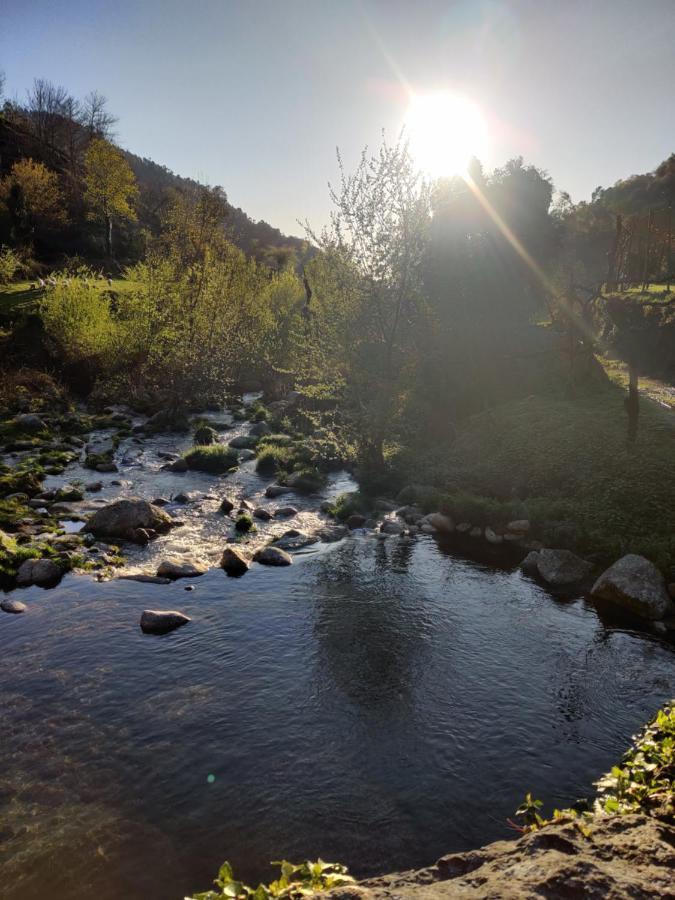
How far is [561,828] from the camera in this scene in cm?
539

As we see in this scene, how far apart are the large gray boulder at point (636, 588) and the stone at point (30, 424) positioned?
94.0ft

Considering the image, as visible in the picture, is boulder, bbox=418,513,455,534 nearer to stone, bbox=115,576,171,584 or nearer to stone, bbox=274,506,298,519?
stone, bbox=274,506,298,519

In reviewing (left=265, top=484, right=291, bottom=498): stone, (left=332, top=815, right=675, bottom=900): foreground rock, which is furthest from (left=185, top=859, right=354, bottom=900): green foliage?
(left=265, top=484, right=291, bottom=498): stone

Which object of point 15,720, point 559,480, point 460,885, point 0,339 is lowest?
point 15,720

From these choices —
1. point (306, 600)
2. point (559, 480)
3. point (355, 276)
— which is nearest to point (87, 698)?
point (306, 600)

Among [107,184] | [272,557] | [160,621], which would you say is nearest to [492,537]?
[272,557]

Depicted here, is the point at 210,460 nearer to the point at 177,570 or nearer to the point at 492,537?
the point at 177,570

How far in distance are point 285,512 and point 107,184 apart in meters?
79.6

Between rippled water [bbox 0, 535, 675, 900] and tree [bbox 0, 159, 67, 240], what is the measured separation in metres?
77.3

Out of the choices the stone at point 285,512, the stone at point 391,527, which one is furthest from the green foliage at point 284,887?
the stone at point 285,512

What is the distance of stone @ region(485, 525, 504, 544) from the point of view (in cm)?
1983

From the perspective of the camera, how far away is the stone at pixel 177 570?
54.2 ft

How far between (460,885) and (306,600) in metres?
10.6

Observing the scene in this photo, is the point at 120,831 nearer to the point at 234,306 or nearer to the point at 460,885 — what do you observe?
the point at 460,885
